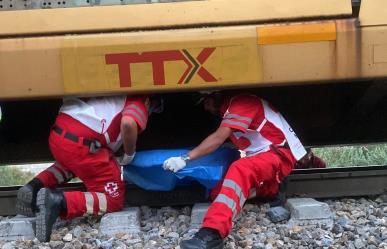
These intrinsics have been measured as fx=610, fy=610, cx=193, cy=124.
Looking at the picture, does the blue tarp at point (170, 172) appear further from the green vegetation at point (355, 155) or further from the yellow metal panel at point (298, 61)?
the green vegetation at point (355, 155)

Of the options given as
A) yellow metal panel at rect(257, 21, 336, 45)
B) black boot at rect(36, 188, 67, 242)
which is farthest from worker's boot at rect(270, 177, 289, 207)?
black boot at rect(36, 188, 67, 242)

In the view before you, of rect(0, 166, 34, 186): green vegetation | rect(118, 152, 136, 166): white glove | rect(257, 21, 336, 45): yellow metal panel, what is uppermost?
rect(257, 21, 336, 45): yellow metal panel

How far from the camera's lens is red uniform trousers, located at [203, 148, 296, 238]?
10.3 feet

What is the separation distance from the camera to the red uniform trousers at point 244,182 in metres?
3.13

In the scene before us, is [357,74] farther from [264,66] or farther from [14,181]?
[14,181]

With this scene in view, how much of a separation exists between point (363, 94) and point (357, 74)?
0.71 m

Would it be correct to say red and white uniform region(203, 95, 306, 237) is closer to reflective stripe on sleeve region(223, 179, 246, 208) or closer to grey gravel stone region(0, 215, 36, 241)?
reflective stripe on sleeve region(223, 179, 246, 208)

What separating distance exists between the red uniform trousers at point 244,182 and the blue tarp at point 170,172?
231 millimetres

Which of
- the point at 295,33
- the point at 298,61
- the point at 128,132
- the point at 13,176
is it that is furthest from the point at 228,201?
the point at 13,176

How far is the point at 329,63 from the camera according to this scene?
3.40 m

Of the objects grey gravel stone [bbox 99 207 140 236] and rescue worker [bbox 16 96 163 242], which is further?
rescue worker [bbox 16 96 163 242]

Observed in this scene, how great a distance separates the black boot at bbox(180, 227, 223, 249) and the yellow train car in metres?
0.82

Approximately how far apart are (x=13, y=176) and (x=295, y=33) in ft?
12.2

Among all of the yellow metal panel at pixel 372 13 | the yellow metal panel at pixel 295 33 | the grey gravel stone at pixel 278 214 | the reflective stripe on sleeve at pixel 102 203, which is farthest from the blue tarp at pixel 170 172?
the yellow metal panel at pixel 372 13
